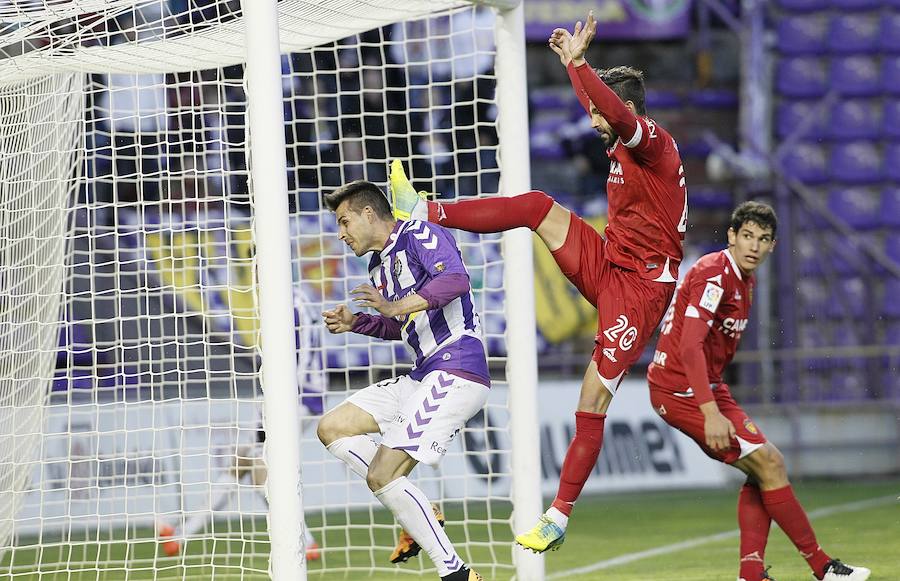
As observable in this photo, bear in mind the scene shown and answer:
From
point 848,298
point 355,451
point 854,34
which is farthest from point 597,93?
point 854,34

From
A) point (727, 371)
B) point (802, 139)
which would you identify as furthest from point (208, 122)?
point (802, 139)

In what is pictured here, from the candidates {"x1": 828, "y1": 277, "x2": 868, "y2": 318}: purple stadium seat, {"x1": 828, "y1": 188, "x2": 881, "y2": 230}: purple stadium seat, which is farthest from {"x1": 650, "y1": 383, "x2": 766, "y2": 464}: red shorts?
{"x1": 828, "y1": 188, "x2": 881, "y2": 230}: purple stadium seat

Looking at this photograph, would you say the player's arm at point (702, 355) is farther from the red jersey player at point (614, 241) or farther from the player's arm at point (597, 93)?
the player's arm at point (597, 93)

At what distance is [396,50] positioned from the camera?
13023mm

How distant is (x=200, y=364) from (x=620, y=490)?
403 cm

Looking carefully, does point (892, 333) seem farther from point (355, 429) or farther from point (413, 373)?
point (355, 429)

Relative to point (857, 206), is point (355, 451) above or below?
below

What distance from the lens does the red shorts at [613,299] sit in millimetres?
5484

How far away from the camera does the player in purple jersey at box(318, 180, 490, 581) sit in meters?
5.50

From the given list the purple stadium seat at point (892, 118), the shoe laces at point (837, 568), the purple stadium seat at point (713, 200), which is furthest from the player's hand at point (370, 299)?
the purple stadium seat at point (892, 118)

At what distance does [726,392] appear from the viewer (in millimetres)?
6227

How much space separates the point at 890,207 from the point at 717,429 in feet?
33.1

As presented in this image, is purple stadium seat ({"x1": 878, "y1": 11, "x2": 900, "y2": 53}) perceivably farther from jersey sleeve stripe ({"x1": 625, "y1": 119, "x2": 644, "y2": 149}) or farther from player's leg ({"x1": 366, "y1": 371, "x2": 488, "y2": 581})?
player's leg ({"x1": 366, "y1": 371, "x2": 488, "y2": 581})

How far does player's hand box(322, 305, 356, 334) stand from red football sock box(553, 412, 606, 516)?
103 cm
